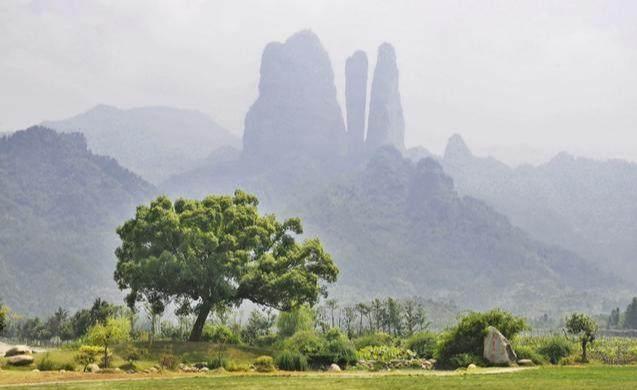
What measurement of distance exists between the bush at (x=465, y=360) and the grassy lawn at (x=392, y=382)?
21.2 ft

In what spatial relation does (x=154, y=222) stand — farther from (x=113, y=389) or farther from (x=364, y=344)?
(x=113, y=389)

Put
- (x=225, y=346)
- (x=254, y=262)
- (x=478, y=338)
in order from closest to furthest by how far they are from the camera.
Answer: (x=478, y=338) < (x=225, y=346) < (x=254, y=262)

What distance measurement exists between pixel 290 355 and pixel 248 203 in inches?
687

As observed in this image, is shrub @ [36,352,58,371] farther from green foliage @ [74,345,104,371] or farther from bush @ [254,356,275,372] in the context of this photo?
bush @ [254,356,275,372]

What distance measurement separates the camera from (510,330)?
37438 mm

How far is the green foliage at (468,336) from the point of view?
1391 inches

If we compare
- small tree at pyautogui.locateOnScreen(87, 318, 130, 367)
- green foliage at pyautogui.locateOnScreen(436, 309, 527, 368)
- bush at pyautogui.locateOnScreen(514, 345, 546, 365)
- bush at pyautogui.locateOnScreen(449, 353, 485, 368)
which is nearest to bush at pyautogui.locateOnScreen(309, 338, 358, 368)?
green foliage at pyautogui.locateOnScreen(436, 309, 527, 368)

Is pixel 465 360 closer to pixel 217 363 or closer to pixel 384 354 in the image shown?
pixel 384 354

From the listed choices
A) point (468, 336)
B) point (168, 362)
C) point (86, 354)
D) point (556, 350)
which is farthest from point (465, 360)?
point (86, 354)

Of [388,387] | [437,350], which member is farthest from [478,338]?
[388,387]

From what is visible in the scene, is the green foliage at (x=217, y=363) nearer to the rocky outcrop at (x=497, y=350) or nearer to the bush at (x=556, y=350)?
the rocky outcrop at (x=497, y=350)

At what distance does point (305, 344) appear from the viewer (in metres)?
36.4

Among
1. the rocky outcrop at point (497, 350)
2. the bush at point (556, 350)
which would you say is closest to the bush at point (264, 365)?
the rocky outcrop at point (497, 350)

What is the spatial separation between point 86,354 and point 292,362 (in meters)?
10.1
